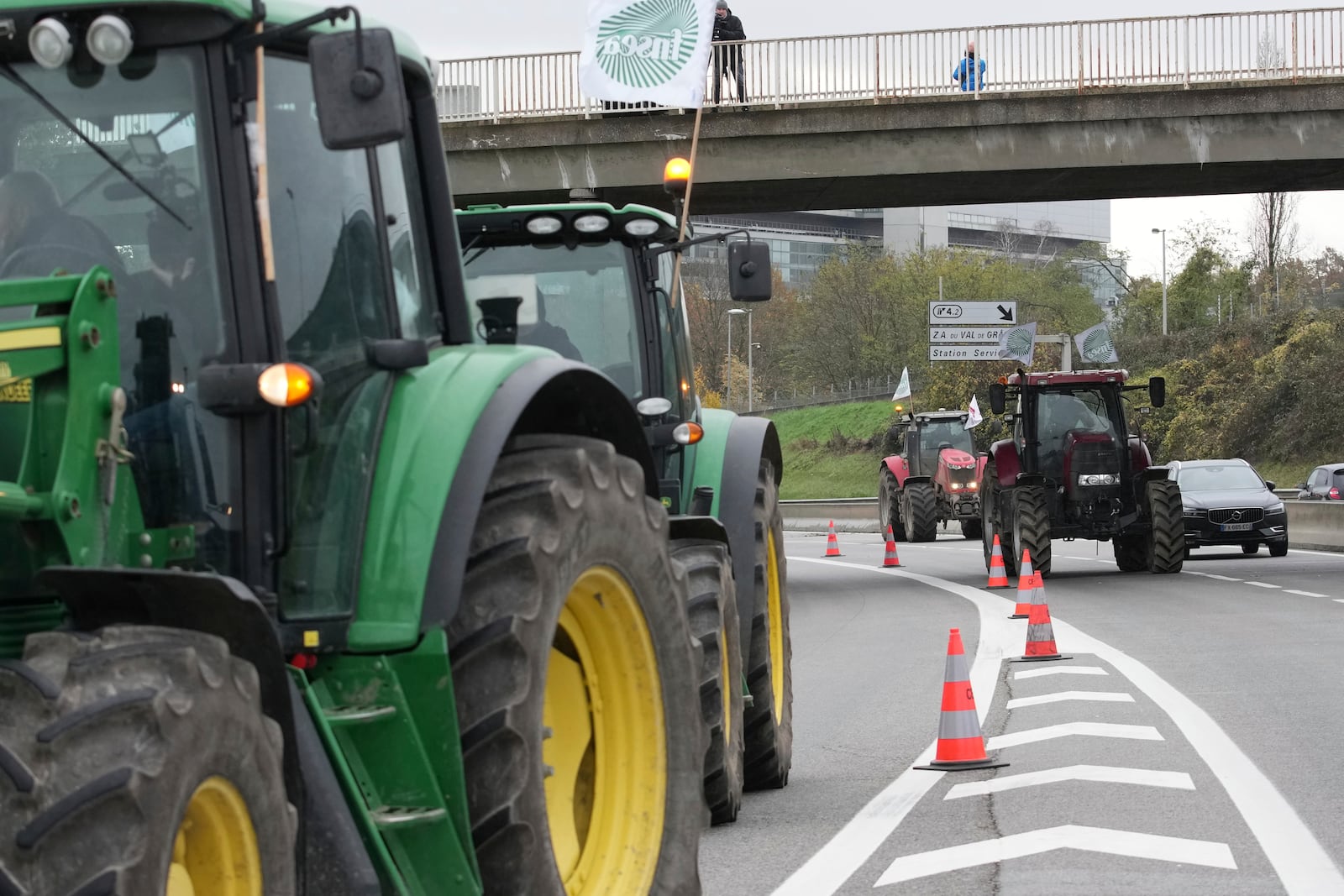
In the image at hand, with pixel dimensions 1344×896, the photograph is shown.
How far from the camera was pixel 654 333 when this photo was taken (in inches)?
344

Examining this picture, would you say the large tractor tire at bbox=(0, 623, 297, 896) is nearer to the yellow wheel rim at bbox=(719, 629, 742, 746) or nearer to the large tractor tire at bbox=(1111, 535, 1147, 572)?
the yellow wheel rim at bbox=(719, 629, 742, 746)

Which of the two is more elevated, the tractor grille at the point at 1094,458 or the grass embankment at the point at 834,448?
the tractor grille at the point at 1094,458

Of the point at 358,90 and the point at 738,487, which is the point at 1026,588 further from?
the point at 358,90

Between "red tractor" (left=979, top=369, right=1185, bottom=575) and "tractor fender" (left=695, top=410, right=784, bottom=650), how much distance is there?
54.6ft

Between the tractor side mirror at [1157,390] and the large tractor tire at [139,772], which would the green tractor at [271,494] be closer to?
the large tractor tire at [139,772]

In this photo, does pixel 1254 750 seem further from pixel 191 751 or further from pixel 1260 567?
pixel 1260 567

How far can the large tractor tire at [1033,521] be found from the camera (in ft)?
83.1

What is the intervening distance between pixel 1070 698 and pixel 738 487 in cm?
397

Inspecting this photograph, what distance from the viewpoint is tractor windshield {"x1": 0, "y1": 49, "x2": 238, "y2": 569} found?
4.02 metres

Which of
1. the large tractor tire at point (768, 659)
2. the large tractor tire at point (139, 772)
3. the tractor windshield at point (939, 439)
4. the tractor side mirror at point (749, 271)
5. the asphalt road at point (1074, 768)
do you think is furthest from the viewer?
the tractor windshield at point (939, 439)

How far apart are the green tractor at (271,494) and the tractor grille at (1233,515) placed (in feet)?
87.2

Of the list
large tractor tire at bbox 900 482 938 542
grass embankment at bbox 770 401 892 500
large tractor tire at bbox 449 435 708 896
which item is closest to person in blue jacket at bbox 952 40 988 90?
large tractor tire at bbox 900 482 938 542

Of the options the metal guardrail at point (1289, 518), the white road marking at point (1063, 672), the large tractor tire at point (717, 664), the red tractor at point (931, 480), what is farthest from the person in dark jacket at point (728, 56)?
the large tractor tire at point (717, 664)

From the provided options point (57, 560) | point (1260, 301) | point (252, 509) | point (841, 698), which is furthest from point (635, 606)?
point (1260, 301)
